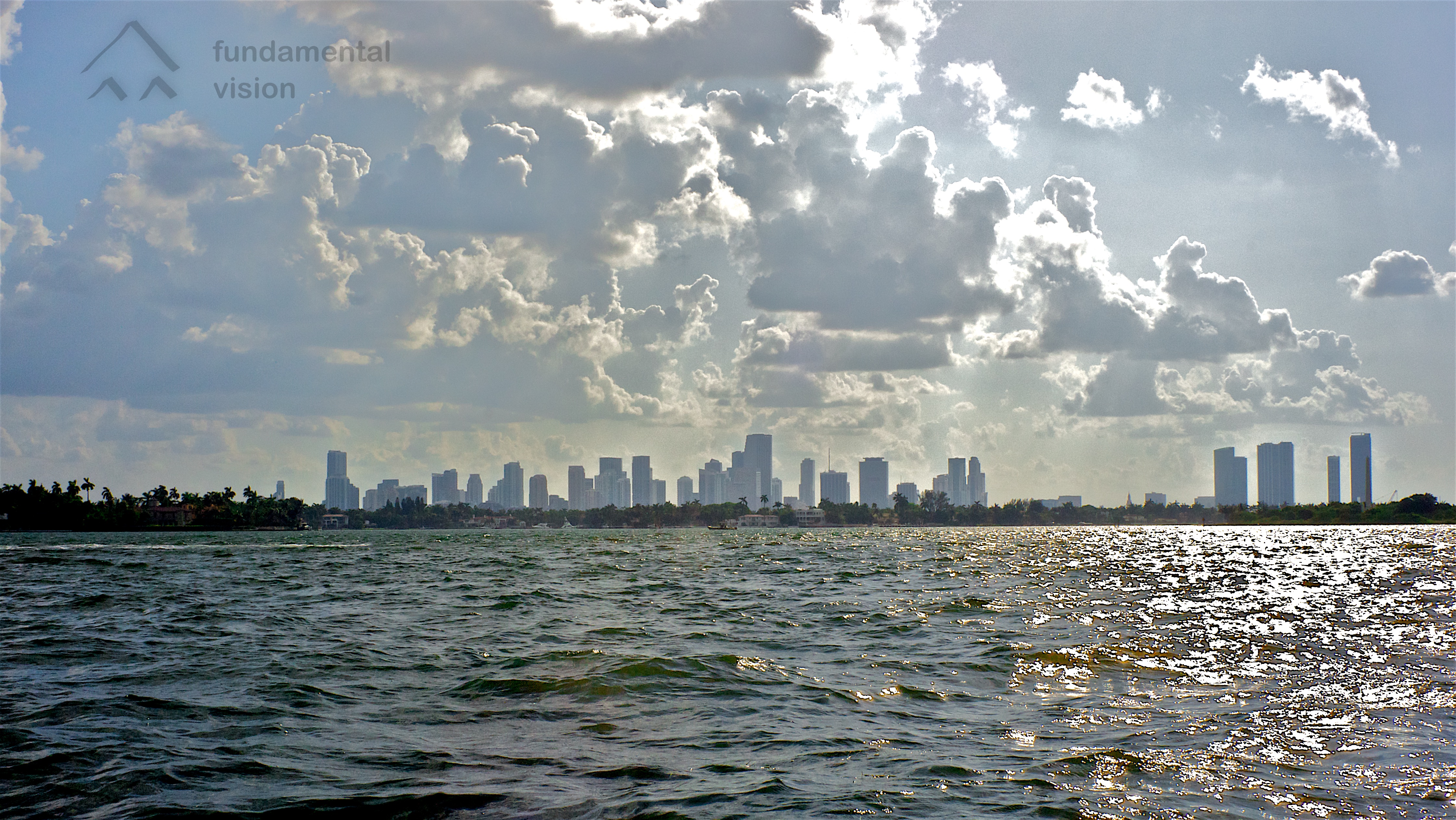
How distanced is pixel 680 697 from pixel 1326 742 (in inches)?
387

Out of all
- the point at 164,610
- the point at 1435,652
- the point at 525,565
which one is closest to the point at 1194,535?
the point at 525,565

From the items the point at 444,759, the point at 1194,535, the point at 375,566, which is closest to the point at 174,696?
the point at 444,759

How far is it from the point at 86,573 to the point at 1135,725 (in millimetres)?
55025

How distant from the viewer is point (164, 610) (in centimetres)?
3017

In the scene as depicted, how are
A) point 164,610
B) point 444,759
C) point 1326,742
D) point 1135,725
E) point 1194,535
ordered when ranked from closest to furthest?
point 444,759
point 1326,742
point 1135,725
point 164,610
point 1194,535

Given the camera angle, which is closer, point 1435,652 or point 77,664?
point 77,664

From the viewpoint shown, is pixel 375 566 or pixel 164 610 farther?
pixel 375 566

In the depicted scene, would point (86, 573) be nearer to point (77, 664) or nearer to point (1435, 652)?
point (77, 664)

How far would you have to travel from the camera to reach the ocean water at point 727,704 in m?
10.2

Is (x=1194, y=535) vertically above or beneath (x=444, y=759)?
beneath

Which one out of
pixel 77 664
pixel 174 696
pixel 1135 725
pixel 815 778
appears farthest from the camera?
pixel 77 664

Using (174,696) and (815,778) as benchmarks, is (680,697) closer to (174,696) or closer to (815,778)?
(815,778)

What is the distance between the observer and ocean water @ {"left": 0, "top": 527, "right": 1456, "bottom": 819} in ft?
33.5

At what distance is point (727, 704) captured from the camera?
15391 millimetres
